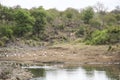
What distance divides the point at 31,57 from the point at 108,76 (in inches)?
897

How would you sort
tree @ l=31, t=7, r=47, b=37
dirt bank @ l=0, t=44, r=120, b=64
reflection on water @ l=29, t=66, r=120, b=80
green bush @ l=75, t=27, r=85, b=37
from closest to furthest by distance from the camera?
reflection on water @ l=29, t=66, r=120, b=80 < dirt bank @ l=0, t=44, r=120, b=64 < tree @ l=31, t=7, r=47, b=37 < green bush @ l=75, t=27, r=85, b=37

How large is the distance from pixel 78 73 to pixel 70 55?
54.6 ft

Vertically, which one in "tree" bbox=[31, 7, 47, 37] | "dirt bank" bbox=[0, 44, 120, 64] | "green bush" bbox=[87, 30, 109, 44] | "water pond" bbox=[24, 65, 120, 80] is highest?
"tree" bbox=[31, 7, 47, 37]

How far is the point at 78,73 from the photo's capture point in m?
51.8

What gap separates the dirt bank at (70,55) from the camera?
64750mm

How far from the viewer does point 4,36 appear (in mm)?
91312

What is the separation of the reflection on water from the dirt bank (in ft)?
21.4

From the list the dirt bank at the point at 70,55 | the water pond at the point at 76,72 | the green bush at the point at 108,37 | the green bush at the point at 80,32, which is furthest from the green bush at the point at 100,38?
the water pond at the point at 76,72

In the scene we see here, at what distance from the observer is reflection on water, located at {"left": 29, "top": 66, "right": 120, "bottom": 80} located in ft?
155

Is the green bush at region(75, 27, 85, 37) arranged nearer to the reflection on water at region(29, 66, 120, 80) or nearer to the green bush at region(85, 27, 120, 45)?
the green bush at region(85, 27, 120, 45)

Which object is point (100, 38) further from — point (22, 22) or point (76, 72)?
point (76, 72)

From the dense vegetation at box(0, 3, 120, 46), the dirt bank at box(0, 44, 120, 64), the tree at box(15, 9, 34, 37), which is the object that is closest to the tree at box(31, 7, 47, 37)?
the dense vegetation at box(0, 3, 120, 46)

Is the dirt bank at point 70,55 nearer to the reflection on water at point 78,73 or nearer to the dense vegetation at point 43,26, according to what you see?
the reflection on water at point 78,73

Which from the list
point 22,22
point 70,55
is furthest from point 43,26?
point 70,55
